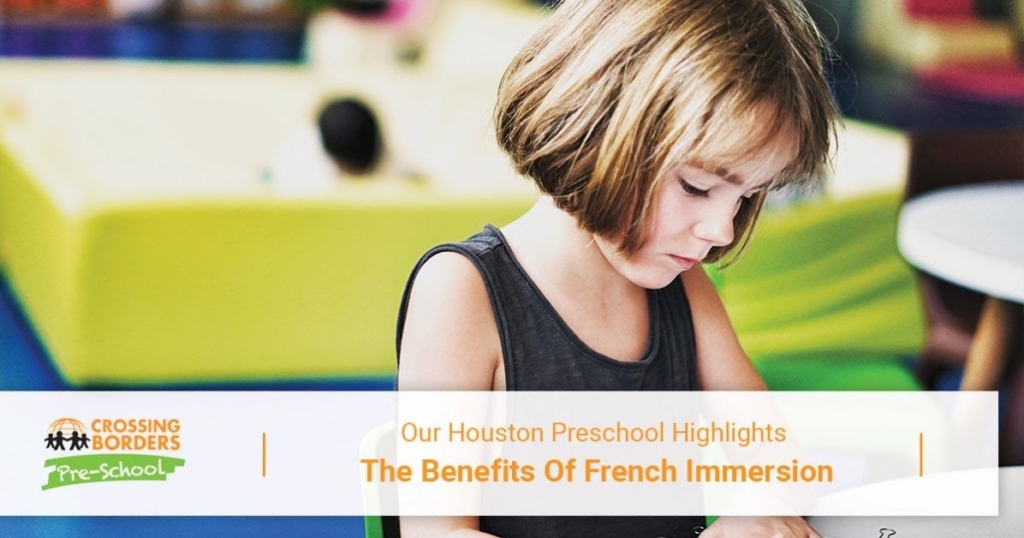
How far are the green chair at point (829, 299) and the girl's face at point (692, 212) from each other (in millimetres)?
583

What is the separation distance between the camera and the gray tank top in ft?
2.98

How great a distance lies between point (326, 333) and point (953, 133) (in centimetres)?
127

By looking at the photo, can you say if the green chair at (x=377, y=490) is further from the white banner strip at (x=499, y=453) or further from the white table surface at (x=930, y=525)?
the white table surface at (x=930, y=525)

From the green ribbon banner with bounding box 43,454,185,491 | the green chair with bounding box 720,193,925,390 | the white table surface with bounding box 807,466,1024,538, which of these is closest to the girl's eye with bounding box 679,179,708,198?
the white table surface with bounding box 807,466,1024,538

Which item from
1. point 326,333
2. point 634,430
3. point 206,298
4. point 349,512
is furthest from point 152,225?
point 634,430

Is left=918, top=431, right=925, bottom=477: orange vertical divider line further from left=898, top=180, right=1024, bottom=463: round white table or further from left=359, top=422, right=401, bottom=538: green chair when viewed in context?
left=359, top=422, right=401, bottom=538: green chair

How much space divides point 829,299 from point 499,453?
1.30 metres

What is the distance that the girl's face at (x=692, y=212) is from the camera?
0.85 meters

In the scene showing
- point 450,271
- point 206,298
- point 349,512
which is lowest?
point 349,512

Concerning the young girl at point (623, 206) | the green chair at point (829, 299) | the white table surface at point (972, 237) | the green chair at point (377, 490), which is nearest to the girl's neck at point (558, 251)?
the young girl at point (623, 206)

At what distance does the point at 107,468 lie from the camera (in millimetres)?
1279

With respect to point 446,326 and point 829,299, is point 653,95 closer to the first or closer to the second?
point 446,326

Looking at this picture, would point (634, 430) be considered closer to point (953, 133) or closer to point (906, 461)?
point (906, 461)

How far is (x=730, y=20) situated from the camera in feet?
2.73
